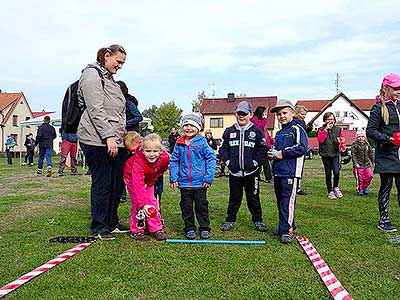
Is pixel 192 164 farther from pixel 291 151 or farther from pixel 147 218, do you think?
pixel 291 151

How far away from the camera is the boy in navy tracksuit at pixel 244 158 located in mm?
5996

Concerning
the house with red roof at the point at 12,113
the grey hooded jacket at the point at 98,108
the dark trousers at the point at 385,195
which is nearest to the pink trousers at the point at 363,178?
the dark trousers at the point at 385,195

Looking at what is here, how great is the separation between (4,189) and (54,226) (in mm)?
5486

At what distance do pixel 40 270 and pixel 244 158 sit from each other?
2913 millimetres

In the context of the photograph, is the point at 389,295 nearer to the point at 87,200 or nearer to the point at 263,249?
the point at 263,249

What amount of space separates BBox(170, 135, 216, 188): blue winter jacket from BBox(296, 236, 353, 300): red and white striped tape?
1.40 meters

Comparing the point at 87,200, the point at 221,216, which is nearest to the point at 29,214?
the point at 87,200

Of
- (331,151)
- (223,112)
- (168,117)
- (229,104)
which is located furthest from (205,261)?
(168,117)

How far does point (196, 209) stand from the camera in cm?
571

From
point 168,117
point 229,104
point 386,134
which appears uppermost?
point 229,104

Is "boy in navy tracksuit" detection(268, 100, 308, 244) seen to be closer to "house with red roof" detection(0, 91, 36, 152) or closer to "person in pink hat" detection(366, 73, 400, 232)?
"person in pink hat" detection(366, 73, 400, 232)

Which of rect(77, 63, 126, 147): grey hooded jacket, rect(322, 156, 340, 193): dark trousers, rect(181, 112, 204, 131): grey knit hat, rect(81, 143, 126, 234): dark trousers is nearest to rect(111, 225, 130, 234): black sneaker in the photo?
rect(81, 143, 126, 234): dark trousers

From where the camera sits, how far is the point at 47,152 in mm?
16078

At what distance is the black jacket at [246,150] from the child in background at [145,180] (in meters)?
0.93
